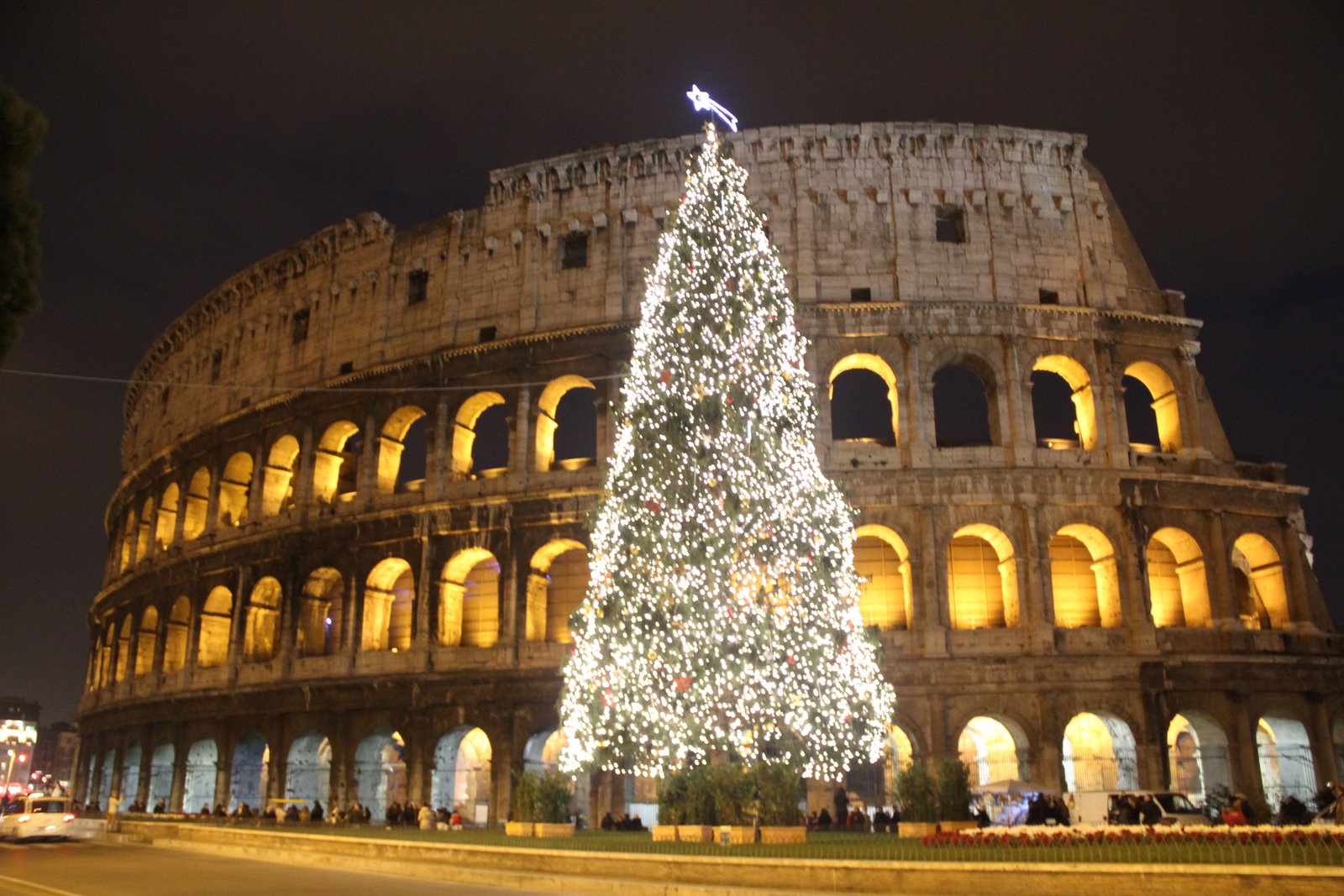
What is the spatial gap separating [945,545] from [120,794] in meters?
28.8

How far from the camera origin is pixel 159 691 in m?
33.6

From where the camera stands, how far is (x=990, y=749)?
84.8 ft

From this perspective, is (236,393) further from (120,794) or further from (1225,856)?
(1225,856)

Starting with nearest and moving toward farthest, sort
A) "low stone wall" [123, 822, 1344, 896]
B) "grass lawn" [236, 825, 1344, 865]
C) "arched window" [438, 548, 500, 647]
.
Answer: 1. "low stone wall" [123, 822, 1344, 896]
2. "grass lawn" [236, 825, 1344, 865]
3. "arched window" [438, 548, 500, 647]

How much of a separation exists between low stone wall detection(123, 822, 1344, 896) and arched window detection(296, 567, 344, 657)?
519 inches

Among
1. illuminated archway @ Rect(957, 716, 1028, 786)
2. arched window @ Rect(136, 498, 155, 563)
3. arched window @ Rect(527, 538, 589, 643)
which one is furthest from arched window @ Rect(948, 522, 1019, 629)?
arched window @ Rect(136, 498, 155, 563)

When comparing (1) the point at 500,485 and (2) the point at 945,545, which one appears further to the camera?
(1) the point at 500,485

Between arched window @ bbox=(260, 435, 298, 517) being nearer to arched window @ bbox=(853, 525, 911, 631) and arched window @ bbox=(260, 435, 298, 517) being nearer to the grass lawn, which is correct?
the grass lawn

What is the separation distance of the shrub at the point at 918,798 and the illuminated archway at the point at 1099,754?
7312 mm

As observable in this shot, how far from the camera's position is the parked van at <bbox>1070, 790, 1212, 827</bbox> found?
19062mm

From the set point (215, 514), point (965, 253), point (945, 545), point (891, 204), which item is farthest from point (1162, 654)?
point (215, 514)

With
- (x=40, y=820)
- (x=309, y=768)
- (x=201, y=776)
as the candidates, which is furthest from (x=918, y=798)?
(x=201, y=776)

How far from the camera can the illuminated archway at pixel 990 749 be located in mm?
24812

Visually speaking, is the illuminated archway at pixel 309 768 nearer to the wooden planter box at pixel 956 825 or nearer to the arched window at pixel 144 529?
the arched window at pixel 144 529
